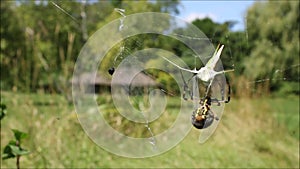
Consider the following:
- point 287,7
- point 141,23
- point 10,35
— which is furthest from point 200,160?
point 10,35

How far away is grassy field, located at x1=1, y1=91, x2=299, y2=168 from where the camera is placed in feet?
12.1

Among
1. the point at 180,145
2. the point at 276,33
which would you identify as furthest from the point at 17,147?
the point at 276,33

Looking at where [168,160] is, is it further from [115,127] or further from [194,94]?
[194,94]

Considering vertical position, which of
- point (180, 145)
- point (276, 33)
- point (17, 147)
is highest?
point (276, 33)

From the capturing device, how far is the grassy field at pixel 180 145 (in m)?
3.68

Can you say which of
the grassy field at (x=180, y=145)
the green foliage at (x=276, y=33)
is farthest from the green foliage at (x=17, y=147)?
the green foliage at (x=276, y=33)

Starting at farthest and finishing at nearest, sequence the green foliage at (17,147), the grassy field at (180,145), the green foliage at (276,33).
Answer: the green foliage at (276,33) < the grassy field at (180,145) < the green foliage at (17,147)

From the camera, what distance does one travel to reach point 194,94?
4.27ft

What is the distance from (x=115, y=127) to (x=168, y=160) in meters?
1.09

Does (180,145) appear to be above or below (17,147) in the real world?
below

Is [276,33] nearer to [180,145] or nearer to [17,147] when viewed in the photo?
[180,145]

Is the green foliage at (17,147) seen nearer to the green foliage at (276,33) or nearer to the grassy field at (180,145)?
the grassy field at (180,145)

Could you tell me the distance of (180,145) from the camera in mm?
4773

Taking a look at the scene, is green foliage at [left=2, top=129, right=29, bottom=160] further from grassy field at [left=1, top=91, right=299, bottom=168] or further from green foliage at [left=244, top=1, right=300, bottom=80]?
green foliage at [left=244, top=1, right=300, bottom=80]
